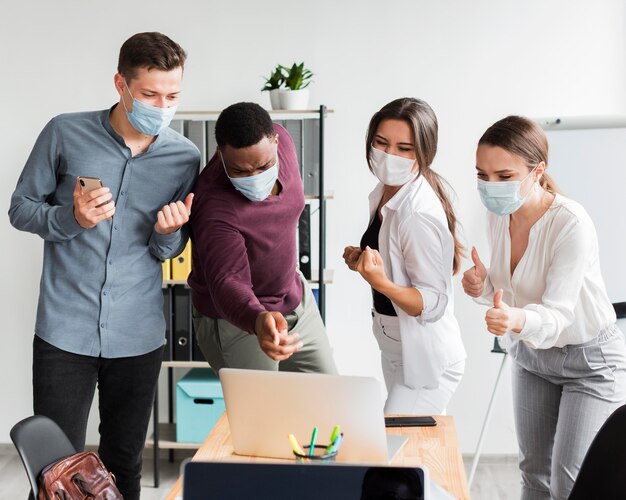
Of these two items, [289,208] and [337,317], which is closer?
[289,208]

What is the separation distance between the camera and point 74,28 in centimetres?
381

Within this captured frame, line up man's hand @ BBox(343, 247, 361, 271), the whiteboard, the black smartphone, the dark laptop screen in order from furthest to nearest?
the whiteboard, man's hand @ BBox(343, 247, 361, 271), the black smartphone, the dark laptop screen

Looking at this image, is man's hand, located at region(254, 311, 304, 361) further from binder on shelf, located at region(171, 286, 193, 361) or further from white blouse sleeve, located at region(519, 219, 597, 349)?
binder on shelf, located at region(171, 286, 193, 361)

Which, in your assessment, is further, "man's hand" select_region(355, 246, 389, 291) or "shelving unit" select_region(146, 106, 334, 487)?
"shelving unit" select_region(146, 106, 334, 487)

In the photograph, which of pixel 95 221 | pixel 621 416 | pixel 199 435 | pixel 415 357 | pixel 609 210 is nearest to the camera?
pixel 621 416

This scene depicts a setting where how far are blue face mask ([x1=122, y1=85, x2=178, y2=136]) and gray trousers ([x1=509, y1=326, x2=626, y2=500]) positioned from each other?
116 centimetres

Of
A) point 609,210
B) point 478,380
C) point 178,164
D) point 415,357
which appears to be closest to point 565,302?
point 415,357

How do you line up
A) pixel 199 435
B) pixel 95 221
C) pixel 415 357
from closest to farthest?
pixel 95 221
pixel 415 357
pixel 199 435

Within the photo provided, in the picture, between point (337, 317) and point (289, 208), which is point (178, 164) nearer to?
point (289, 208)

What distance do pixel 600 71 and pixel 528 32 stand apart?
0.37 m

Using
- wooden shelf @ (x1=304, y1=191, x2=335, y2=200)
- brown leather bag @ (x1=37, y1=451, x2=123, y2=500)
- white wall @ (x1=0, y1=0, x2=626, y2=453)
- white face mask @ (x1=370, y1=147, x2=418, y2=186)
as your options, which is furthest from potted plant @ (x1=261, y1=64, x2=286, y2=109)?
brown leather bag @ (x1=37, y1=451, x2=123, y2=500)

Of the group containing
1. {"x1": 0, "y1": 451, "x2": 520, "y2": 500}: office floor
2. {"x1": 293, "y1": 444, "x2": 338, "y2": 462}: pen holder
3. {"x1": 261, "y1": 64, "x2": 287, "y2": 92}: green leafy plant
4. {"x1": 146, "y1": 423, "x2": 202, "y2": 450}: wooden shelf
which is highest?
{"x1": 261, "y1": 64, "x2": 287, "y2": 92}: green leafy plant

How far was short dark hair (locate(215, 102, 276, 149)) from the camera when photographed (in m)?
1.94

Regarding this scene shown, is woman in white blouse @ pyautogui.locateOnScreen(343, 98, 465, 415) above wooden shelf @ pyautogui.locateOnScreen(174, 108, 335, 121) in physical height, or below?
below
